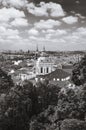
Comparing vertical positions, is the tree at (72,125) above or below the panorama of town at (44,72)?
above

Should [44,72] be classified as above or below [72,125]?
below

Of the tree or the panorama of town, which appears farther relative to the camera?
the panorama of town

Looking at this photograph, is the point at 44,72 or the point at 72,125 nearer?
the point at 72,125

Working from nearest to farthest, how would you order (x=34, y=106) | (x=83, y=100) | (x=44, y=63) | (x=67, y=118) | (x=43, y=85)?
(x=67, y=118) < (x=83, y=100) < (x=34, y=106) < (x=43, y=85) < (x=44, y=63)

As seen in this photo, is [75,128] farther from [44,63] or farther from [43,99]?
[44,63]

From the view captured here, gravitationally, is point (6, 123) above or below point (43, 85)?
below

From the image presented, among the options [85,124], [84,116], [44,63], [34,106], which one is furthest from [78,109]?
Answer: [44,63]

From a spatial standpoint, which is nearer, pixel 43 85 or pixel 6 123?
pixel 6 123

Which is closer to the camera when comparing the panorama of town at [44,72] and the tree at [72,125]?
the tree at [72,125]

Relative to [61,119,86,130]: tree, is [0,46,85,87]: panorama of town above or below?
below

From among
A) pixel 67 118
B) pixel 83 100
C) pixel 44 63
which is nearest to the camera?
pixel 67 118
